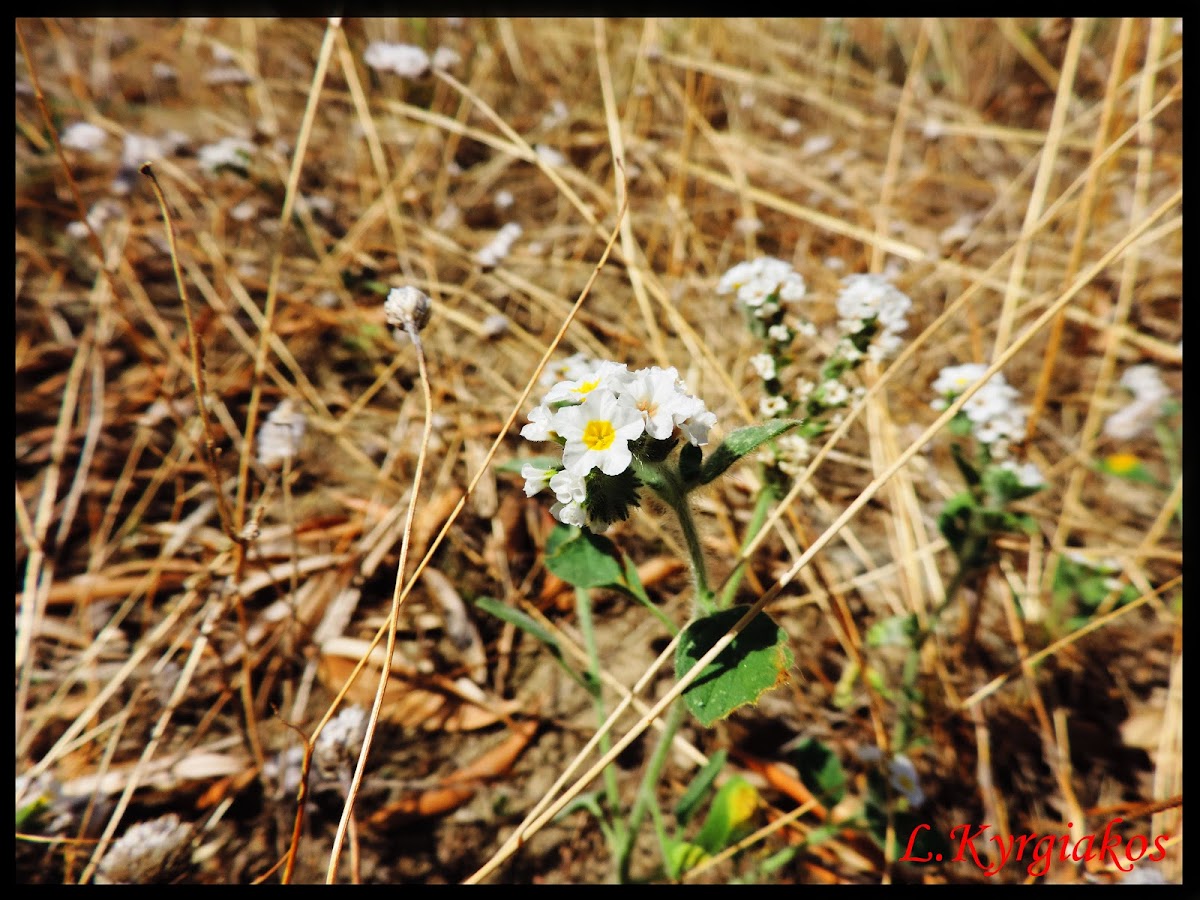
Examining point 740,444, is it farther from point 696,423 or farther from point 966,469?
point 966,469

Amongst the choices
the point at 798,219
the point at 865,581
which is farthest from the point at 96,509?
the point at 798,219

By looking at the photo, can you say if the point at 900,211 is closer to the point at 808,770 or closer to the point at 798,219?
the point at 798,219

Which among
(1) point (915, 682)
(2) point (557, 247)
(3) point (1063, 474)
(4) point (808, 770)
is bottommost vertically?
(4) point (808, 770)

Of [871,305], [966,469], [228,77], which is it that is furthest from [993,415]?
[228,77]

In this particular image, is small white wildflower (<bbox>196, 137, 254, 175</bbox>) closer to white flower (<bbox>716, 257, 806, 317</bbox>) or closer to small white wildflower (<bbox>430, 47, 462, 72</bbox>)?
small white wildflower (<bbox>430, 47, 462, 72</bbox>)

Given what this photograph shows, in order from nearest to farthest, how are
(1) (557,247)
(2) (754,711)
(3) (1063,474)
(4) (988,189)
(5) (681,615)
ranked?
(2) (754,711) < (5) (681,615) < (3) (1063,474) < (1) (557,247) < (4) (988,189)
